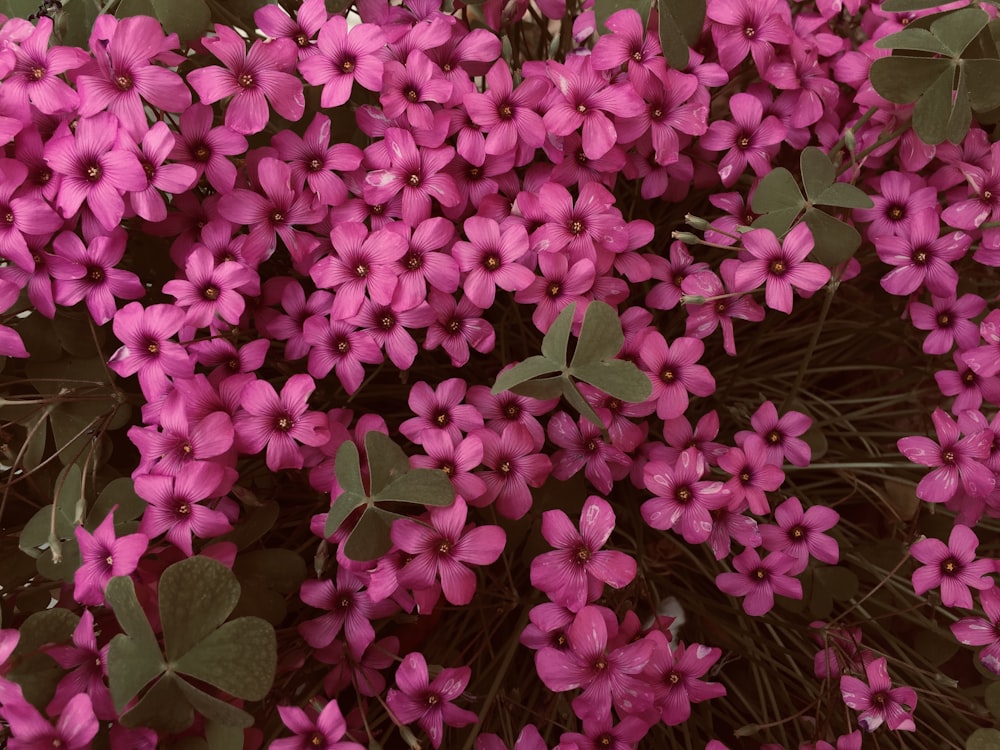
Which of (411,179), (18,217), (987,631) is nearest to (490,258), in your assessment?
(411,179)

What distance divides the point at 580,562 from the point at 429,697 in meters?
0.12

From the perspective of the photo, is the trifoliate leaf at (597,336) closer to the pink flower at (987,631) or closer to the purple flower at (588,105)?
the purple flower at (588,105)

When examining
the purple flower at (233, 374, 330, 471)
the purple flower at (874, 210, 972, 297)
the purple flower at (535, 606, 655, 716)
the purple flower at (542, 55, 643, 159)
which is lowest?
→ the purple flower at (535, 606, 655, 716)

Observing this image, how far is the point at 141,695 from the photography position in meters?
0.43

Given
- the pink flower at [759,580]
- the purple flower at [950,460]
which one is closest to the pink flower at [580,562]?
the pink flower at [759,580]

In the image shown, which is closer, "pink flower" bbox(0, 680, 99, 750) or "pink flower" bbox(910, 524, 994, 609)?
"pink flower" bbox(0, 680, 99, 750)

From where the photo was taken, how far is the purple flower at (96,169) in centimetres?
45

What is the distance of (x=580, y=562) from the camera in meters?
0.47

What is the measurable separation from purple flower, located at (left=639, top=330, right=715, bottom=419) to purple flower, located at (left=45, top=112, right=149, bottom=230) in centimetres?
32

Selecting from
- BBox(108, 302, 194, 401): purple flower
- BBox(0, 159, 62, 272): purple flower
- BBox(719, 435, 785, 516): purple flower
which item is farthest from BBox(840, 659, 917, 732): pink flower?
BBox(0, 159, 62, 272): purple flower

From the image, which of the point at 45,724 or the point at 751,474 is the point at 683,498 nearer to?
the point at 751,474

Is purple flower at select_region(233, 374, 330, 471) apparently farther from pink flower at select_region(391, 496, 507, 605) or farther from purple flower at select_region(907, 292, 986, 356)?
purple flower at select_region(907, 292, 986, 356)

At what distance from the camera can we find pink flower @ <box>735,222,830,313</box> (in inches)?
19.1

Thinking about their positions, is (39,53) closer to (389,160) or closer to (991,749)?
(389,160)
